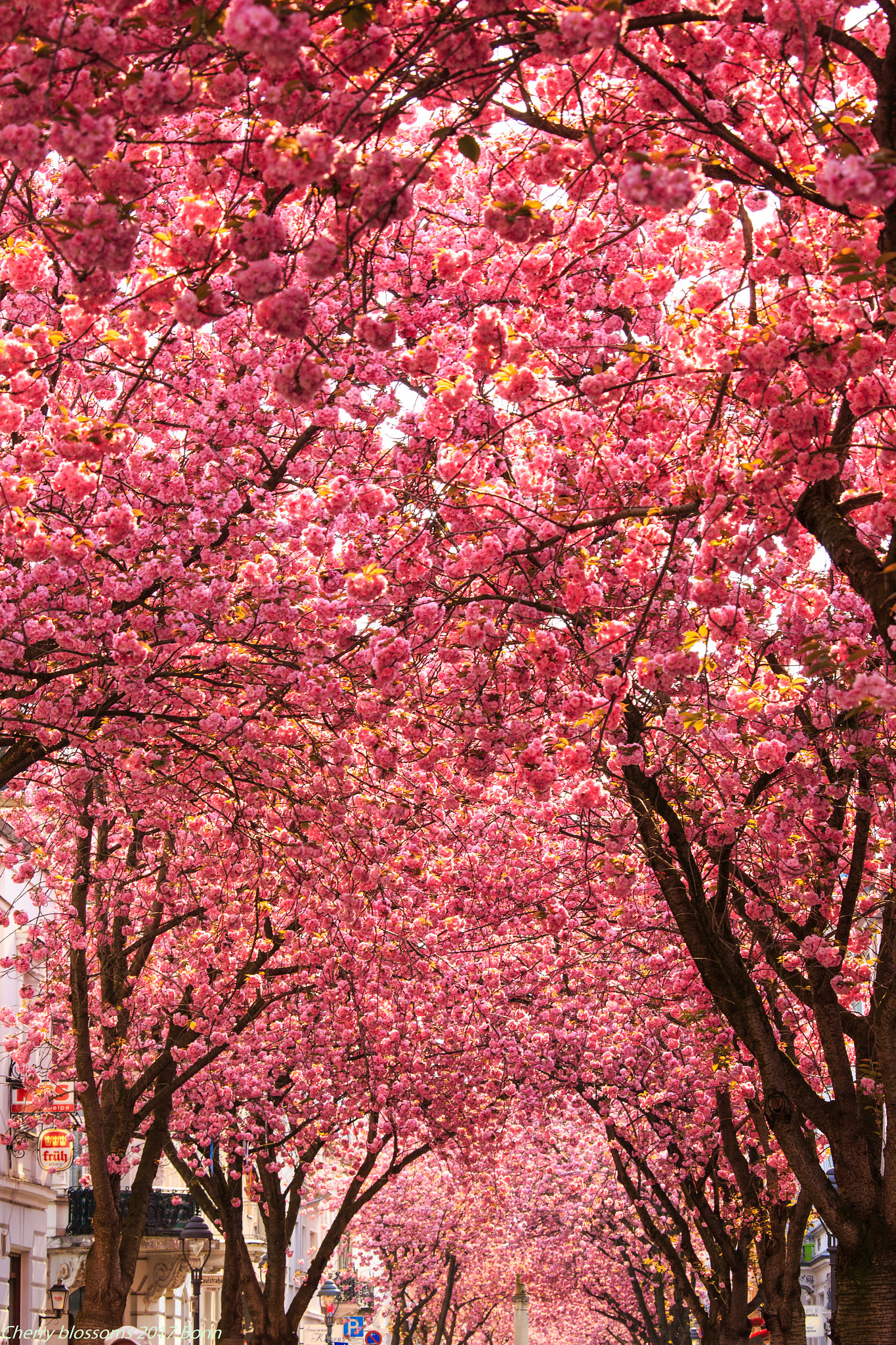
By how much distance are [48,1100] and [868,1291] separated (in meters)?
12.3

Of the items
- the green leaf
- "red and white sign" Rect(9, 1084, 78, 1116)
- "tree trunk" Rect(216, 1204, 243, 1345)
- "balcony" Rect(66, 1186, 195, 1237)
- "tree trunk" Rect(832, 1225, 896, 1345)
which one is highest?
the green leaf

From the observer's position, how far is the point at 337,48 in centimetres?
515

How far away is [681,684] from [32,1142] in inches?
626

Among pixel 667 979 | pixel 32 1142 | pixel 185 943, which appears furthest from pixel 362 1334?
pixel 667 979

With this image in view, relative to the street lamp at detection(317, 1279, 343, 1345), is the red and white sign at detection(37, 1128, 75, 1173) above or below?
above

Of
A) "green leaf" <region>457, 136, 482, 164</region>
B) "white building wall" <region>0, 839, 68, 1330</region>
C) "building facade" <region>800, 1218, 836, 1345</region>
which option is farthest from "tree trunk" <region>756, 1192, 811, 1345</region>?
"building facade" <region>800, 1218, 836, 1345</region>

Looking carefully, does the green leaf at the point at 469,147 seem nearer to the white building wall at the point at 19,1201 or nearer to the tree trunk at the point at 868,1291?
the tree trunk at the point at 868,1291

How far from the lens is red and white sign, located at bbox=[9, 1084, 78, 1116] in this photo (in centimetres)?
1738

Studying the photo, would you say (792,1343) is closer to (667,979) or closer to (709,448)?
(667,979)

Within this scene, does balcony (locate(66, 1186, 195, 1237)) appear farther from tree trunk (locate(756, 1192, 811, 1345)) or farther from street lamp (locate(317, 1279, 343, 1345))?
tree trunk (locate(756, 1192, 811, 1345))

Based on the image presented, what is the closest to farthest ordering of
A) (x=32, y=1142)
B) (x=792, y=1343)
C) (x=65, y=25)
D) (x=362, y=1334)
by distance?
(x=65, y=25) < (x=792, y=1343) < (x=32, y=1142) < (x=362, y=1334)

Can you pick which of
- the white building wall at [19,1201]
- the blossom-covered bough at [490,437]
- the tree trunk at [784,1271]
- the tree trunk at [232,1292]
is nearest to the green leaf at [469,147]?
the blossom-covered bough at [490,437]

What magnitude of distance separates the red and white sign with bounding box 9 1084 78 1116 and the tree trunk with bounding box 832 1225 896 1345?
10.6 m

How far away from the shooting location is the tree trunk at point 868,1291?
803 cm
